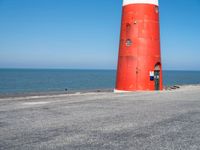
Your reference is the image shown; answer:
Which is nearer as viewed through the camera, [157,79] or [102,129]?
[102,129]

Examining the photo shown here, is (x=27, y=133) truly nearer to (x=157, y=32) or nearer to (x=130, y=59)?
(x=130, y=59)

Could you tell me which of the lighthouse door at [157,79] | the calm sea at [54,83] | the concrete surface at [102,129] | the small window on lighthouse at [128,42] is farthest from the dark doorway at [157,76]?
the calm sea at [54,83]

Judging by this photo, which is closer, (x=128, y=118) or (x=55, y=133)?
(x=55, y=133)

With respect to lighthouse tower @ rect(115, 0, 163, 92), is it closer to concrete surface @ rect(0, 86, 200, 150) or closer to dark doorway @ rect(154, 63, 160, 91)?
dark doorway @ rect(154, 63, 160, 91)

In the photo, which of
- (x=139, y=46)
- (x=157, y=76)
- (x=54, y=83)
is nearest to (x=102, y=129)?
(x=139, y=46)

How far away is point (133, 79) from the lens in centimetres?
1845

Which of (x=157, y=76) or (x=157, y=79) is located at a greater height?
(x=157, y=76)

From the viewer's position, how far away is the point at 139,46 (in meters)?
18.4

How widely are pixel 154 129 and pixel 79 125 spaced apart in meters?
1.53

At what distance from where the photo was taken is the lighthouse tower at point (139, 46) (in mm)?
18359

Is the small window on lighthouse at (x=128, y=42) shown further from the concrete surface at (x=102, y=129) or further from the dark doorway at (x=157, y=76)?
the concrete surface at (x=102, y=129)

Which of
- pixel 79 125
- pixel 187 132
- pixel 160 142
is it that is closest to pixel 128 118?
pixel 79 125

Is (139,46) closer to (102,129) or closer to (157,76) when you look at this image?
(157,76)

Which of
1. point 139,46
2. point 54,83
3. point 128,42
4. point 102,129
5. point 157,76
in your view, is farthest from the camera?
point 54,83
